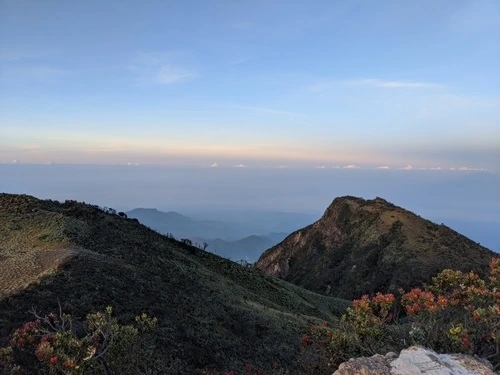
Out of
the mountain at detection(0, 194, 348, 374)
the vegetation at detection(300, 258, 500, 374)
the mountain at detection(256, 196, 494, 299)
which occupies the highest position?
the vegetation at detection(300, 258, 500, 374)

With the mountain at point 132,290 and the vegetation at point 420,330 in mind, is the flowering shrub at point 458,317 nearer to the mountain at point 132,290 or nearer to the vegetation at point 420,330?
the vegetation at point 420,330

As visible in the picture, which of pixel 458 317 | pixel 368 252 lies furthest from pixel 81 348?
pixel 368 252

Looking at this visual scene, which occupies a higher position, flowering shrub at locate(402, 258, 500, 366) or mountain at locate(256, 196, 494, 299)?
flowering shrub at locate(402, 258, 500, 366)

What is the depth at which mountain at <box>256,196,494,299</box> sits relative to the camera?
2613 inches

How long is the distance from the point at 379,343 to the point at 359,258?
7037 centimetres

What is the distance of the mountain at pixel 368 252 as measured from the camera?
66375 millimetres

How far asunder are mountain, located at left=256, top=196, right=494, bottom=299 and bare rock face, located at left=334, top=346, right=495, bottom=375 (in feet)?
190

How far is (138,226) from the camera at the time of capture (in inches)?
1816

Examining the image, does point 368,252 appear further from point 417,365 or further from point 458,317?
point 417,365

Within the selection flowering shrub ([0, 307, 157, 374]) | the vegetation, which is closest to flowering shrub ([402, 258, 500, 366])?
the vegetation

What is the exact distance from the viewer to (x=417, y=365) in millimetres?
8133

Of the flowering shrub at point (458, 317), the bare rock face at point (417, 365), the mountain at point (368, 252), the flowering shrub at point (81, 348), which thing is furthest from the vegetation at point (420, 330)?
the mountain at point (368, 252)

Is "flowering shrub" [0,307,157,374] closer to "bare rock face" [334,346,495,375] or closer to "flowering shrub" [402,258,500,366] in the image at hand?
"bare rock face" [334,346,495,375]

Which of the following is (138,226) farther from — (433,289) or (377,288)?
(377,288)
